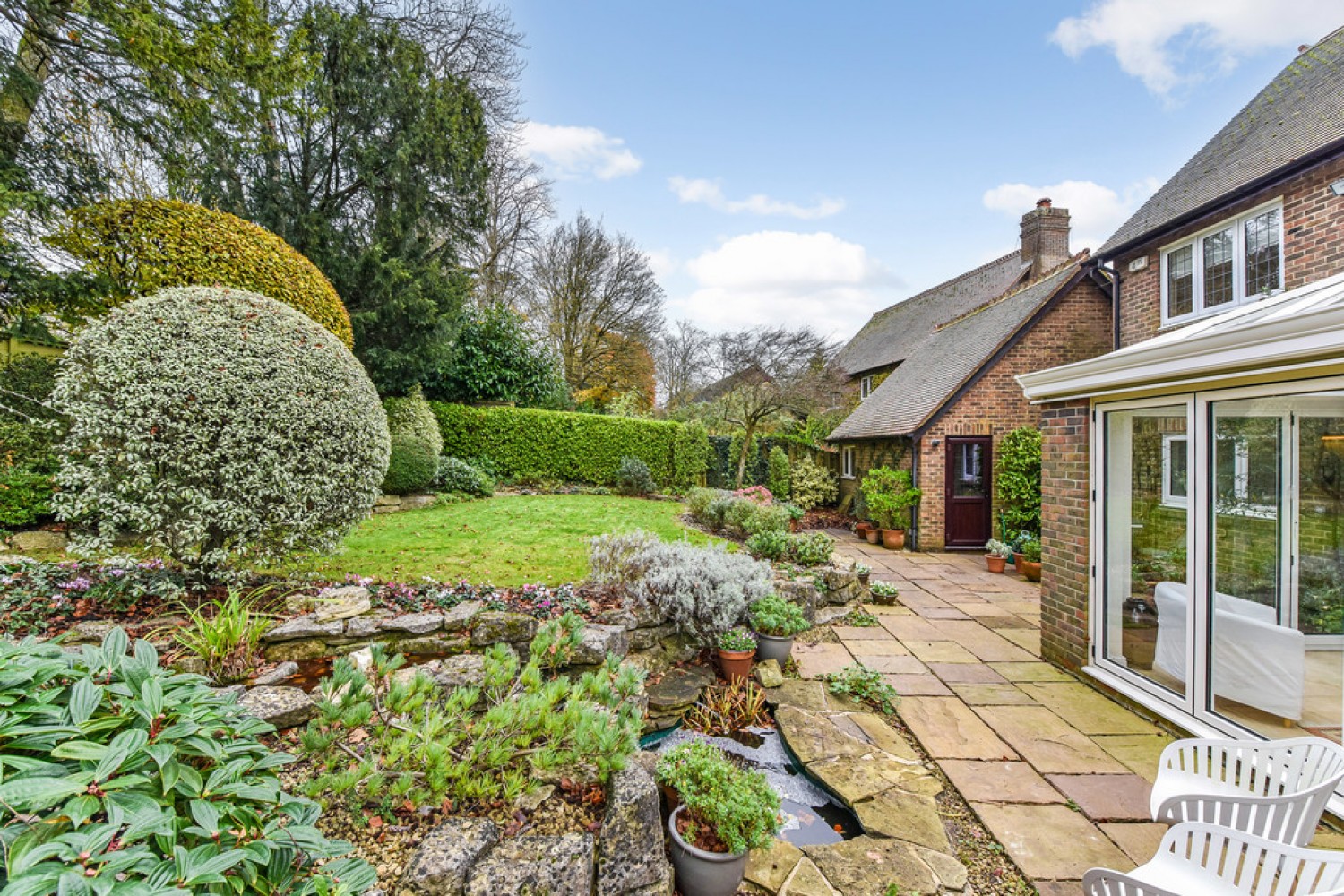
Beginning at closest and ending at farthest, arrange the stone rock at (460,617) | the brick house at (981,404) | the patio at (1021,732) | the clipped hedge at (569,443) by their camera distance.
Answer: the patio at (1021,732)
the stone rock at (460,617)
the brick house at (981,404)
the clipped hedge at (569,443)

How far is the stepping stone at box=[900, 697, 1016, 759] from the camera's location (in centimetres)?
363

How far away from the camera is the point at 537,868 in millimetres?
2139

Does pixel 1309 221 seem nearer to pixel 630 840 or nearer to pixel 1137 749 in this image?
pixel 1137 749

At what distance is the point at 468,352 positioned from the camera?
12.9 metres

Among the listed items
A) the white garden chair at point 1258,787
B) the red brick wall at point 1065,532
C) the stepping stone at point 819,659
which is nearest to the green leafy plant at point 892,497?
the red brick wall at point 1065,532

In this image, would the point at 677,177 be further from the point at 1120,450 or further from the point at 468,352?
the point at 1120,450

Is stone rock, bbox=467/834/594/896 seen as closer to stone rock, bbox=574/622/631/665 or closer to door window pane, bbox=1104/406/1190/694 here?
stone rock, bbox=574/622/631/665

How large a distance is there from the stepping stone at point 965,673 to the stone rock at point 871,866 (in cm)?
228

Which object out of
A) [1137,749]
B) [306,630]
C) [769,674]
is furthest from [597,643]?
[1137,749]

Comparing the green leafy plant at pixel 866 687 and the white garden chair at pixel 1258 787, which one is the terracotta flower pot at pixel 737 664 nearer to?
the green leafy plant at pixel 866 687

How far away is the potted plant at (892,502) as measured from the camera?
10.5 m

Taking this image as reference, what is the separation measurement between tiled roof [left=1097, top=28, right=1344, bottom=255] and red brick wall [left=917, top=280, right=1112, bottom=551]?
4.11ft

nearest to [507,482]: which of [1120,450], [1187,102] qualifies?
[1120,450]

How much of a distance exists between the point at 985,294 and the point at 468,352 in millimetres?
15427
